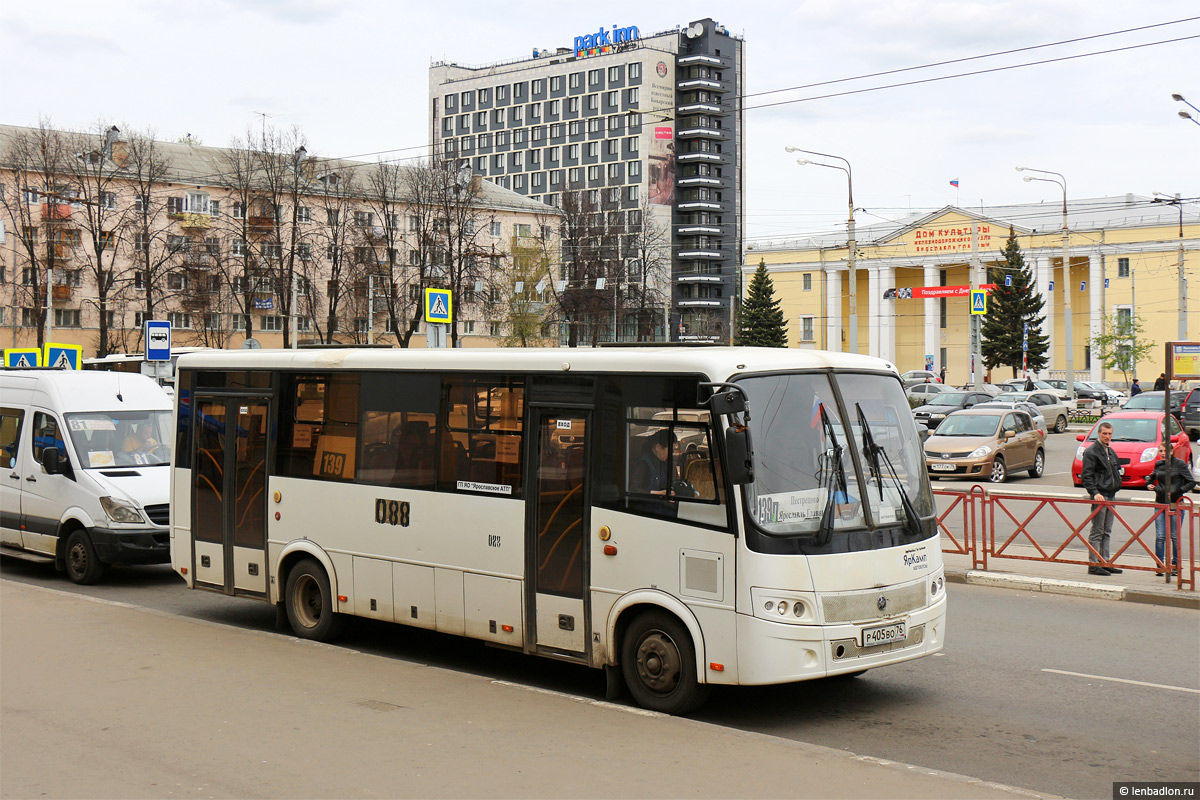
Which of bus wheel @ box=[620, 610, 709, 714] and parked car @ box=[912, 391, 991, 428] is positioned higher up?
parked car @ box=[912, 391, 991, 428]

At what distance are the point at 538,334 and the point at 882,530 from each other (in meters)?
65.6

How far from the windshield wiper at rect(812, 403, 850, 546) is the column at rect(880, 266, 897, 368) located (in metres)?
93.3

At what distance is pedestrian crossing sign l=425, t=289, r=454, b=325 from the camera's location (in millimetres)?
20141

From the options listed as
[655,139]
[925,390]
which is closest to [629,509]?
[925,390]

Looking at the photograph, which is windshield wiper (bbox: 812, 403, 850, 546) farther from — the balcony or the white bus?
the balcony

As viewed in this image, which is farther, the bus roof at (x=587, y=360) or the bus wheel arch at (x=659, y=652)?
the bus roof at (x=587, y=360)

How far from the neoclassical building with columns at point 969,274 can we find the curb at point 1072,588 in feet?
236

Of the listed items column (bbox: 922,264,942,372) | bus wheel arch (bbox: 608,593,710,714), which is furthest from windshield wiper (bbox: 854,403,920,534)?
column (bbox: 922,264,942,372)

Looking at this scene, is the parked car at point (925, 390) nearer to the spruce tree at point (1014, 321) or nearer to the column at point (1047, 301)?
the spruce tree at point (1014, 321)

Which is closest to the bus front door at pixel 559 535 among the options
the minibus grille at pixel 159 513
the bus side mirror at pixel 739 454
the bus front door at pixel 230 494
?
the bus side mirror at pixel 739 454

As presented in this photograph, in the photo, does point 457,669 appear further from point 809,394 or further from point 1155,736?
point 1155,736

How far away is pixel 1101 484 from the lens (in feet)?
46.8

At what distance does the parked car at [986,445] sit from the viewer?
25734 mm

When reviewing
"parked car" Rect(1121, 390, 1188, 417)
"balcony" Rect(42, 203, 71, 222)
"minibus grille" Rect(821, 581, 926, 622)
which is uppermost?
"balcony" Rect(42, 203, 71, 222)
